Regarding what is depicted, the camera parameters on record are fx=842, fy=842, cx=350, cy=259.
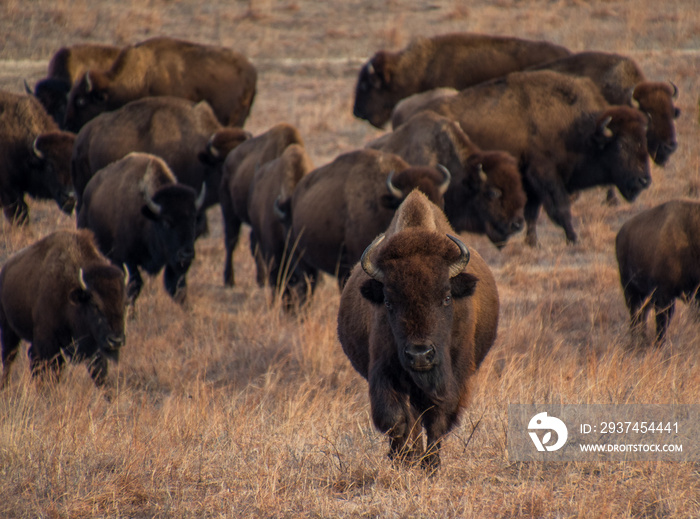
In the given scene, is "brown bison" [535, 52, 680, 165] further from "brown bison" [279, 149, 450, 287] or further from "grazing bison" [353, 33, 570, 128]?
"brown bison" [279, 149, 450, 287]

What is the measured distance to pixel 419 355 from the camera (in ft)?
12.0

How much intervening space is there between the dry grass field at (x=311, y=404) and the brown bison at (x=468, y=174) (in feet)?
2.48

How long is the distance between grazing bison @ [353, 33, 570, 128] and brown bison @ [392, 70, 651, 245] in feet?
9.16

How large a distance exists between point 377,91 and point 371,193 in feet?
24.3

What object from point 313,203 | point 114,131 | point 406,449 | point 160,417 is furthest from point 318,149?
point 406,449

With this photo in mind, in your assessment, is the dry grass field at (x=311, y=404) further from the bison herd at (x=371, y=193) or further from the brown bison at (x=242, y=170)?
the brown bison at (x=242, y=170)

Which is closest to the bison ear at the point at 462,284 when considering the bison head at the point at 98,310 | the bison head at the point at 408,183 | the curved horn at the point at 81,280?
the bison head at the point at 408,183

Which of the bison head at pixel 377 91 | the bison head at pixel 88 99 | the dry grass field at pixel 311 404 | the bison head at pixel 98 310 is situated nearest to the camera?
the dry grass field at pixel 311 404

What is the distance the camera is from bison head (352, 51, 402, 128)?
14.2 metres

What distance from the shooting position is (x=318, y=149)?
1514 centimetres

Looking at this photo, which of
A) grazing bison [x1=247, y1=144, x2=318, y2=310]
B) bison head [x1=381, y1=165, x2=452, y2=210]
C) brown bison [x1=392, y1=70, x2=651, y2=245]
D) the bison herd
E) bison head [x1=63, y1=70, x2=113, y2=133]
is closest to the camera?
the bison herd

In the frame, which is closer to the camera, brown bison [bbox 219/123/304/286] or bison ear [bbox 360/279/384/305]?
bison ear [bbox 360/279/384/305]

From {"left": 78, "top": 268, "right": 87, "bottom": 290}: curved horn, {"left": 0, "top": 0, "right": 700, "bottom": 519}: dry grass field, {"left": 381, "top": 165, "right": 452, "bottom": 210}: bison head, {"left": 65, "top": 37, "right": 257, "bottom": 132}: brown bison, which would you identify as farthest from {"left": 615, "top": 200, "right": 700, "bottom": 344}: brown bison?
{"left": 65, "top": 37, "right": 257, "bottom": 132}: brown bison

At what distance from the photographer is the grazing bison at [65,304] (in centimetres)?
630
